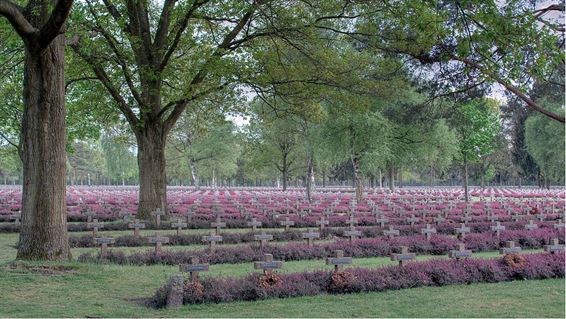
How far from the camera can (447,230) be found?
731 inches

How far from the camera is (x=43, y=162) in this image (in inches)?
449

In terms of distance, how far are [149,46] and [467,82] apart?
11.9 m

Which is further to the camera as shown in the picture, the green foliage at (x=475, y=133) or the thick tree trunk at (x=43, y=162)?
the green foliage at (x=475, y=133)

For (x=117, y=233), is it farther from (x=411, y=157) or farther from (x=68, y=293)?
(x=411, y=157)

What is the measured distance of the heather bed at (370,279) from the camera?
27.8 feet

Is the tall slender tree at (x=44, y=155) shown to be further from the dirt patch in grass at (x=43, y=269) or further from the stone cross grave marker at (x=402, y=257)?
the stone cross grave marker at (x=402, y=257)

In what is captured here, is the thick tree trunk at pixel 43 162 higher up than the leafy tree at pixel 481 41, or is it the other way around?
the leafy tree at pixel 481 41

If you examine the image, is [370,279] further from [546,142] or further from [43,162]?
[546,142]

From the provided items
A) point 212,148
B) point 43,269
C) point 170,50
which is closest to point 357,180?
point 170,50

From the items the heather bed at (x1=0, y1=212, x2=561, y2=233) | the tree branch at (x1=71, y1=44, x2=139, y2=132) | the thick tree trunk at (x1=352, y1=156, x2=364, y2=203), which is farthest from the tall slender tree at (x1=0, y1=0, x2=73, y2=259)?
the thick tree trunk at (x1=352, y1=156, x2=364, y2=203)

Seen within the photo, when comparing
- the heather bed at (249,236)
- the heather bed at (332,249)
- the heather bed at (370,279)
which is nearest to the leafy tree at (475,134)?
the heather bed at (249,236)

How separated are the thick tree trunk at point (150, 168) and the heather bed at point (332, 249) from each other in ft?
28.1

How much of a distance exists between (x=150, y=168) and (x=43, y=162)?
409 inches

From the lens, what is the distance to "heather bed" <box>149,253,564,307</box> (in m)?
8.48
